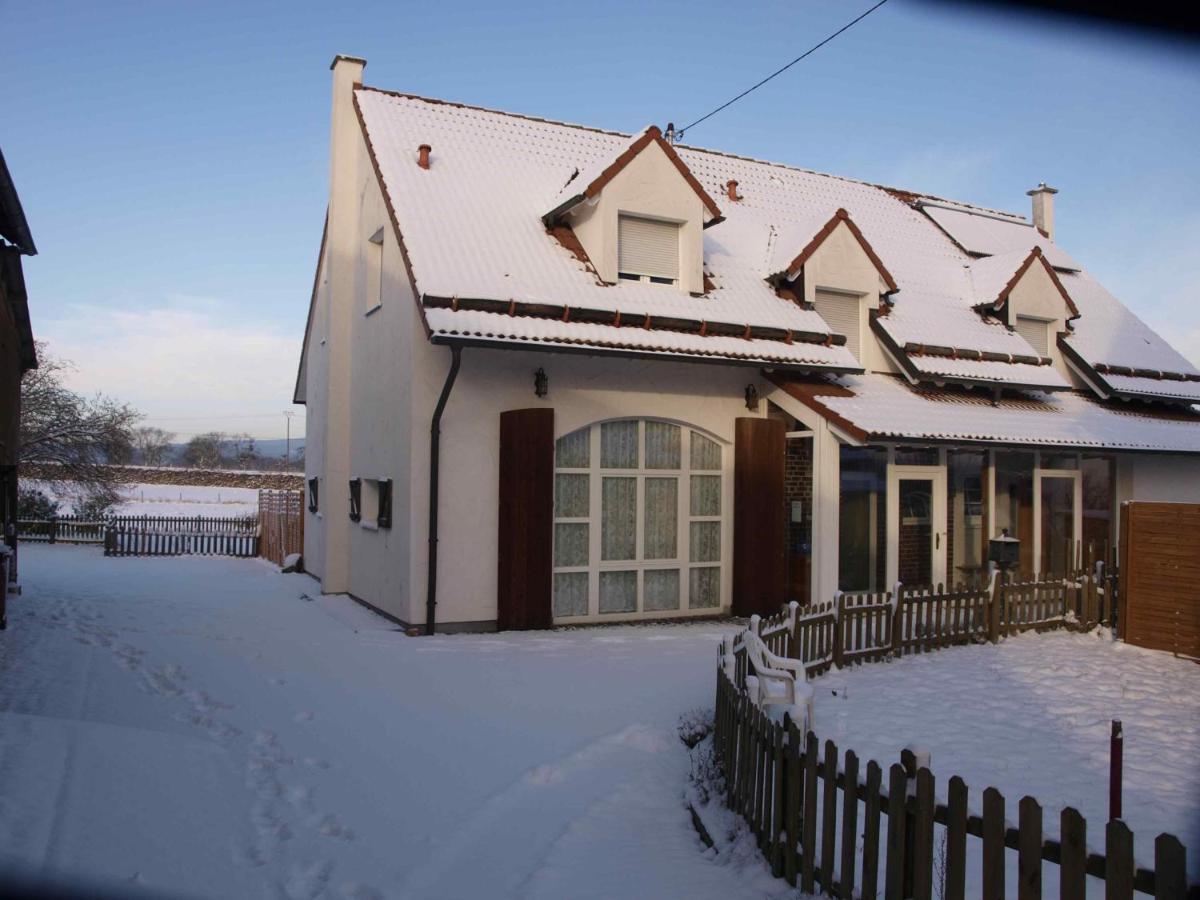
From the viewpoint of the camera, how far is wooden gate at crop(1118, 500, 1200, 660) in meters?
11.6

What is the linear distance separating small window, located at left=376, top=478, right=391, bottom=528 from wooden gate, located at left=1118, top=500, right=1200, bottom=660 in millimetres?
10209

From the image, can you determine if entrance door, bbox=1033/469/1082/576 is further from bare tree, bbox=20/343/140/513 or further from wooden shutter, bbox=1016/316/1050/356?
bare tree, bbox=20/343/140/513

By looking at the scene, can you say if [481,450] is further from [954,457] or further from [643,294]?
[954,457]

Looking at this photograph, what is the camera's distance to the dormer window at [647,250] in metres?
14.4

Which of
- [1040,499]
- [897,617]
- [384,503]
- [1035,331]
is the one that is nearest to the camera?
[897,617]

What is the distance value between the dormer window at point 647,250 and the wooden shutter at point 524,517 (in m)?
3.25

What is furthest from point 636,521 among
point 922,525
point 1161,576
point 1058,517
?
point 1058,517

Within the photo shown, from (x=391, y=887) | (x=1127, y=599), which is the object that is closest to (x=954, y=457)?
(x=1127, y=599)

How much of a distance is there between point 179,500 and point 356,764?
5193 cm

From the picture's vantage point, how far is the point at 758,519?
14055 mm

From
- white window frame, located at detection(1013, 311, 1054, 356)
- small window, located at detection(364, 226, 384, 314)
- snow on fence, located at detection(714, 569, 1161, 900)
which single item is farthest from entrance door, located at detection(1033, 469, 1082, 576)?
small window, located at detection(364, 226, 384, 314)

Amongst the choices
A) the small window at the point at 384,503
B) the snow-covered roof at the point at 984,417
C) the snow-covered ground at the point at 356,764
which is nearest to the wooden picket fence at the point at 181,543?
the small window at the point at 384,503

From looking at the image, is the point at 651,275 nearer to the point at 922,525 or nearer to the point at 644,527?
the point at 644,527

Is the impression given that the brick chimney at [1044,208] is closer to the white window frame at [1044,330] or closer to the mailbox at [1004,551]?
the white window frame at [1044,330]
